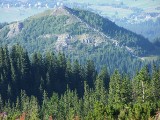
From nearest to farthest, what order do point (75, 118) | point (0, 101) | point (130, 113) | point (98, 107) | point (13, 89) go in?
1. point (130, 113)
2. point (98, 107)
3. point (75, 118)
4. point (0, 101)
5. point (13, 89)

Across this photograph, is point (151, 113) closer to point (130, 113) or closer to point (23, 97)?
point (130, 113)

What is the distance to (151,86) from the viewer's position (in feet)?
470

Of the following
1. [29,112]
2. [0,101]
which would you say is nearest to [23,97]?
[0,101]

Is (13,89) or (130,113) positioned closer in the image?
(130,113)

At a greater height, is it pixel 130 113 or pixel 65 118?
pixel 130 113

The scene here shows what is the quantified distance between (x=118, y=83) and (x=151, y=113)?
37.5 metres

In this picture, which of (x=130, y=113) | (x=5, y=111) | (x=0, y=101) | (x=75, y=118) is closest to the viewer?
(x=130, y=113)

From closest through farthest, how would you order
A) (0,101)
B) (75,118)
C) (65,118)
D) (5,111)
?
(75,118) → (65,118) → (5,111) → (0,101)

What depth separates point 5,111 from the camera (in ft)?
528

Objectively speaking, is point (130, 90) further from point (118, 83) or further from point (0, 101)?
point (0, 101)

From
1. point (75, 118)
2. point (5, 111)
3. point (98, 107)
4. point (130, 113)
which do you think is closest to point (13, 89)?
point (5, 111)


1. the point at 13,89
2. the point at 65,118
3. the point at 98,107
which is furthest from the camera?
the point at 13,89

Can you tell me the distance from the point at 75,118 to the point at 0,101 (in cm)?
5162

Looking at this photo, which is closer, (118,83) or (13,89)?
(118,83)
